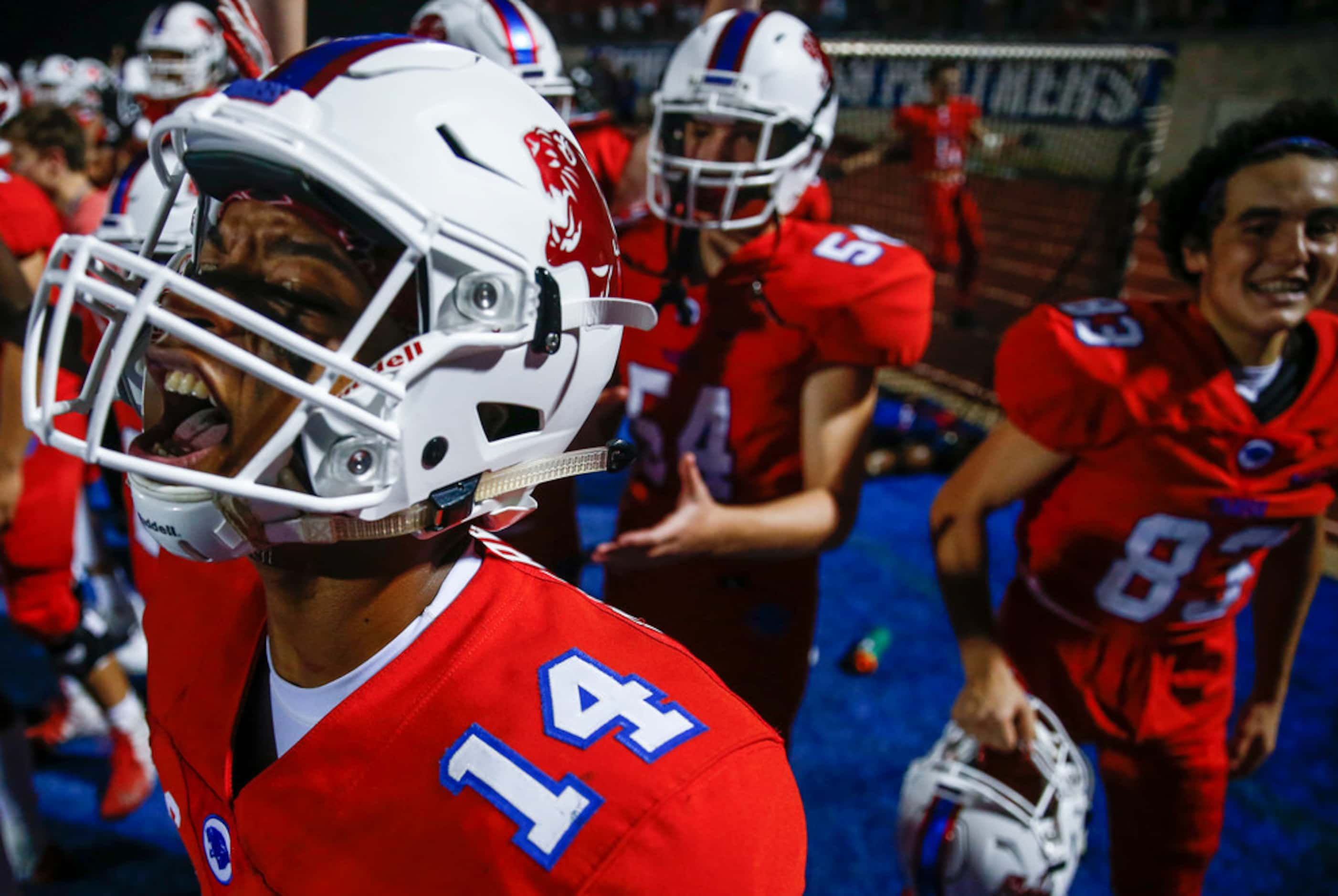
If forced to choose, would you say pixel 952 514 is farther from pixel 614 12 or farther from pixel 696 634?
pixel 614 12

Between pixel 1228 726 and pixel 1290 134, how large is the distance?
7.21 feet

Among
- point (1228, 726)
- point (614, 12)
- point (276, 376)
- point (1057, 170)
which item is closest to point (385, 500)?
point (276, 376)

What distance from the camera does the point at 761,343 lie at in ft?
6.75

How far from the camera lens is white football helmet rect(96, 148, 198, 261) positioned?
5.69ft

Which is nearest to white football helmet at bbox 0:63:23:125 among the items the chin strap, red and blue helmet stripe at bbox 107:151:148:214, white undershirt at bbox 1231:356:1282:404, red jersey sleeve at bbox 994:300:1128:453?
red and blue helmet stripe at bbox 107:151:148:214

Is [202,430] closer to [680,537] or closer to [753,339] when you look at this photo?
[680,537]

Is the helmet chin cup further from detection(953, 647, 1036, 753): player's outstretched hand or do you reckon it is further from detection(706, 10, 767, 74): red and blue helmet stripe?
detection(706, 10, 767, 74): red and blue helmet stripe

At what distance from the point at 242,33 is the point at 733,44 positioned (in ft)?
3.49

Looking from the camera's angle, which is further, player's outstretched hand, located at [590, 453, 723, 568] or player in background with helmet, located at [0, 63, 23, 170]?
player in background with helmet, located at [0, 63, 23, 170]

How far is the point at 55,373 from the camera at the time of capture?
0.89 meters

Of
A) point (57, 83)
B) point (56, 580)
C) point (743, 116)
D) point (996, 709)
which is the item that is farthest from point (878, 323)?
point (57, 83)

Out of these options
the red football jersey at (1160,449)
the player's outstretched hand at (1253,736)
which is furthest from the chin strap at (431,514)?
the player's outstretched hand at (1253,736)

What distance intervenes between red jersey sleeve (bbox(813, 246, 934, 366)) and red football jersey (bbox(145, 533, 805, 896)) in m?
1.08

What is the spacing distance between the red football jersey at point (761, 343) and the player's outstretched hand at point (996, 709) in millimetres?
580
